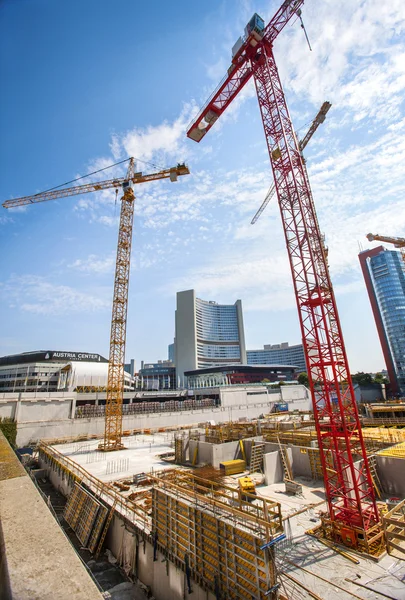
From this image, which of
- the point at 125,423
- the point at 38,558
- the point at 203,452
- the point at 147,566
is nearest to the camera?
the point at 38,558

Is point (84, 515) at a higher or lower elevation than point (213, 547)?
lower

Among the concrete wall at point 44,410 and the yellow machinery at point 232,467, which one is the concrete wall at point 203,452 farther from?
the concrete wall at point 44,410

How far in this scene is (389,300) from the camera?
10969 cm

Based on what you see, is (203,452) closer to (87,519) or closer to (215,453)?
(215,453)

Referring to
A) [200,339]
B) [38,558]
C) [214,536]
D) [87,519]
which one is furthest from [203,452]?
[200,339]

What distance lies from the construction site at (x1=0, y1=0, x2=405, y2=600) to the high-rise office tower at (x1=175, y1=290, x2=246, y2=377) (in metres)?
139

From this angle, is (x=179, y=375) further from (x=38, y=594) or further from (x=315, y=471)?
(x=38, y=594)

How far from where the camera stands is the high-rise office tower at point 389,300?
103 m

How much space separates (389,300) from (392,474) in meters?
109

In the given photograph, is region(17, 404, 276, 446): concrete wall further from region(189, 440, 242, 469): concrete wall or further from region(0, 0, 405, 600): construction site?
region(189, 440, 242, 469): concrete wall

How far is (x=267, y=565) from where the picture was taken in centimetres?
820

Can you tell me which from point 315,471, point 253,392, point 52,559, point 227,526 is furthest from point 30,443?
point 253,392

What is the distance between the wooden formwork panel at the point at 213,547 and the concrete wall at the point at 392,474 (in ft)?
46.1

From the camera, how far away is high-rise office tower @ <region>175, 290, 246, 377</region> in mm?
175500
